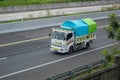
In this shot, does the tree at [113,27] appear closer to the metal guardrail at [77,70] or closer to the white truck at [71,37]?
the metal guardrail at [77,70]

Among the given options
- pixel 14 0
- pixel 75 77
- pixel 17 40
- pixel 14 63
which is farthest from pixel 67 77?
pixel 14 0

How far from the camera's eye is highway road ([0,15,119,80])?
21.9m

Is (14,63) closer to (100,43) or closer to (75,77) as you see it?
(75,77)

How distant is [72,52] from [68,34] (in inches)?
63.9

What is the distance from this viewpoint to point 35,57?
25688 millimetres

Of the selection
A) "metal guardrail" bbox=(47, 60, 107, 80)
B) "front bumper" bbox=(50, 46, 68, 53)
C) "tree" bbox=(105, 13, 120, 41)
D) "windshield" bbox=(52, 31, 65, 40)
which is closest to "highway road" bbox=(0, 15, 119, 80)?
"front bumper" bbox=(50, 46, 68, 53)

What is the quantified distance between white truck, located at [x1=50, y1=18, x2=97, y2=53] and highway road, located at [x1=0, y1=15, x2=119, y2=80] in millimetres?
550

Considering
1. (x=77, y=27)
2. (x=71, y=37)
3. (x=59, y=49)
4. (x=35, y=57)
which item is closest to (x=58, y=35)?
(x=71, y=37)

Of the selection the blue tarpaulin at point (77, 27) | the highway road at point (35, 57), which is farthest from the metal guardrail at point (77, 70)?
the blue tarpaulin at point (77, 27)

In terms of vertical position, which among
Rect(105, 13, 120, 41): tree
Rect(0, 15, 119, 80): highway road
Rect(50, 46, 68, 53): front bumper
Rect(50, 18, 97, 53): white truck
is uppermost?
Rect(105, 13, 120, 41): tree

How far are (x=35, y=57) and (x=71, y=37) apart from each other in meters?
3.78

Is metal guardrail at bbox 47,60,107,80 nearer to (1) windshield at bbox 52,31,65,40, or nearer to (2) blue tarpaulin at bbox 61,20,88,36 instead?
(1) windshield at bbox 52,31,65,40

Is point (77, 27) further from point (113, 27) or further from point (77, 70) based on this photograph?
point (77, 70)

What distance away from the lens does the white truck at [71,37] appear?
1070 inches
